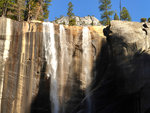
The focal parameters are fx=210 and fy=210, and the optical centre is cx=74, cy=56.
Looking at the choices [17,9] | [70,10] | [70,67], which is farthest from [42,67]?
[70,10]

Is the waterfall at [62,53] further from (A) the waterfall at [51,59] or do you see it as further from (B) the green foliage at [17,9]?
(B) the green foliage at [17,9]

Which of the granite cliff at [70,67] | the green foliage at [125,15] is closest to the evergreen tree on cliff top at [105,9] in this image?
the green foliage at [125,15]

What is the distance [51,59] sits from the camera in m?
16.1

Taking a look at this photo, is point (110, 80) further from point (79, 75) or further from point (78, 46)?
point (78, 46)

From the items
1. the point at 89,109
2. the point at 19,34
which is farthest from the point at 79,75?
the point at 19,34

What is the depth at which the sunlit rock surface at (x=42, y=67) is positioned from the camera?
15.3m

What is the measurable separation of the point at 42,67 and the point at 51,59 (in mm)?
933

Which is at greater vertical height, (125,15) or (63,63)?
(125,15)

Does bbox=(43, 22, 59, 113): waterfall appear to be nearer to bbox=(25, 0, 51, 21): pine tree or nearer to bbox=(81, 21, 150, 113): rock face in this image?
bbox=(81, 21, 150, 113): rock face

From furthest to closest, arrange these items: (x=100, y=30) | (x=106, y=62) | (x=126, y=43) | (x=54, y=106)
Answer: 1. (x=100, y=30)
2. (x=106, y=62)
3. (x=54, y=106)
4. (x=126, y=43)

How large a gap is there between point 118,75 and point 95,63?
262 centimetres

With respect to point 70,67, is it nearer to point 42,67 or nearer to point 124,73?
Result: point 42,67

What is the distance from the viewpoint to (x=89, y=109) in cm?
1520

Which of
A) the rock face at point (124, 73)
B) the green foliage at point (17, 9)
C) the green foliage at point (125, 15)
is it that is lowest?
the rock face at point (124, 73)
